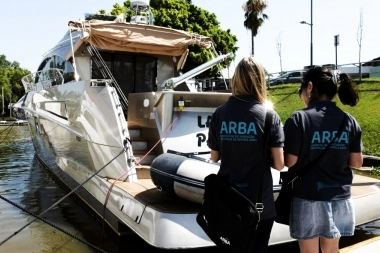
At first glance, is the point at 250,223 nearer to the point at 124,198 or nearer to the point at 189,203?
the point at 189,203

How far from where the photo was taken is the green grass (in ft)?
40.2

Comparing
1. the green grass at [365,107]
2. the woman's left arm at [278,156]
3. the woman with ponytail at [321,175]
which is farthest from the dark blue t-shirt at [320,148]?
the green grass at [365,107]

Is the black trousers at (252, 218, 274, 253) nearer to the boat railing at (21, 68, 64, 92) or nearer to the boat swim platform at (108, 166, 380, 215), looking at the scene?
the boat swim platform at (108, 166, 380, 215)

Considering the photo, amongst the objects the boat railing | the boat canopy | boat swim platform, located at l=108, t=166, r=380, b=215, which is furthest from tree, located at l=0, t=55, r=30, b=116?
boat swim platform, located at l=108, t=166, r=380, b=215

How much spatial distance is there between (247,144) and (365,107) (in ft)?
46.3

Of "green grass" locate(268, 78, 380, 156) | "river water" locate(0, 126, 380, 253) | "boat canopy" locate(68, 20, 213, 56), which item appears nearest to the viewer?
"river water" locate(0, 126, 380, 253)

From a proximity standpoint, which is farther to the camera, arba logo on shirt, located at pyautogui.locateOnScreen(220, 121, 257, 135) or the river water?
the river water

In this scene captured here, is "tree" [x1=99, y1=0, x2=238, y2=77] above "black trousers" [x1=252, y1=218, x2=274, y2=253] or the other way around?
above

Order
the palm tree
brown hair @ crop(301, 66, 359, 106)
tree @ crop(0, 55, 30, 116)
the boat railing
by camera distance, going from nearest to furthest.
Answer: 1. brown hair @ crop(301, 66, 359, 106)
2. the boat railing
3. the palm tree
4. tree @ crop(0, 55, 30, 116)

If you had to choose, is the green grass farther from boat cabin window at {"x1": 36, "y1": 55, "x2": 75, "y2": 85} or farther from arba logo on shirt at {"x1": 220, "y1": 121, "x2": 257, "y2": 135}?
arba logo on shirt at {"x1": 220, "y1": 121, "x2": 257, "y2": 135}

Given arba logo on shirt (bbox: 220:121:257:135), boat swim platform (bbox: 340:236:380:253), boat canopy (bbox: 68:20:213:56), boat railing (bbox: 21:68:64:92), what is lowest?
boat swim platform (bbox: 340:236:380:253)

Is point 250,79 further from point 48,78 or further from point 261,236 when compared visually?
point 48,78

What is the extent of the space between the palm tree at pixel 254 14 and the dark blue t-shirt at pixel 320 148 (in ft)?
95.8

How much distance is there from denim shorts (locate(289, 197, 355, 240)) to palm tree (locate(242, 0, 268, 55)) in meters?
29.3
